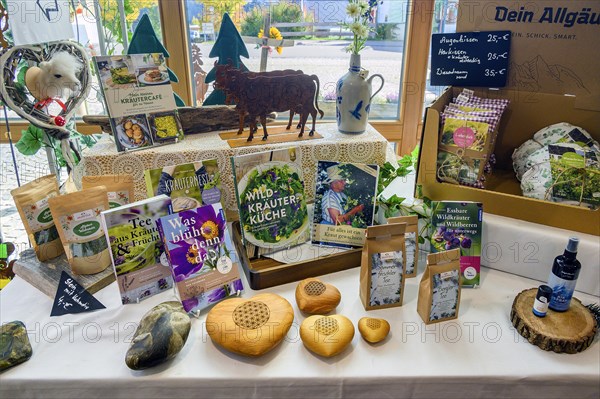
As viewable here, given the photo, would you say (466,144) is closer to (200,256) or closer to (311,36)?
(200,256)

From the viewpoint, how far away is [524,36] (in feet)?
4.32

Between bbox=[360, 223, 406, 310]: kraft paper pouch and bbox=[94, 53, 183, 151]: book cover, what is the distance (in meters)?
0.79

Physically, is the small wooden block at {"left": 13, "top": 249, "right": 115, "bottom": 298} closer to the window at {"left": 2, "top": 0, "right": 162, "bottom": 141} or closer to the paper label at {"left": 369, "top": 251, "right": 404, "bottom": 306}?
the paper label at {"left": 369, "top": 251, "right": 404, "bottom": 306}

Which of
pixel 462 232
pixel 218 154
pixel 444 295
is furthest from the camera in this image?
pixel 218 154

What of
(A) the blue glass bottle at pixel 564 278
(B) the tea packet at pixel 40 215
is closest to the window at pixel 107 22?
(B) the tea packet at pixel 40 215

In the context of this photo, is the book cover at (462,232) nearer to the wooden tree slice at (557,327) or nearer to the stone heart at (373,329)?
the wooden tree slice at (557,327)

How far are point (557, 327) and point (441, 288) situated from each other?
28 cm

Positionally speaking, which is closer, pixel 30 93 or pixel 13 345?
pixel 13 345

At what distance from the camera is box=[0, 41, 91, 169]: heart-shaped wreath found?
45.8 inches

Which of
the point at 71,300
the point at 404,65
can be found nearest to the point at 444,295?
the point at 71,300

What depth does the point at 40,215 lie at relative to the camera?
112 cm

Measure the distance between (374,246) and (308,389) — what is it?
362 mm

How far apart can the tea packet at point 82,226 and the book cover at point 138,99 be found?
0.26 meters

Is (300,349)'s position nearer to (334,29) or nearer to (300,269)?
(300,269)
